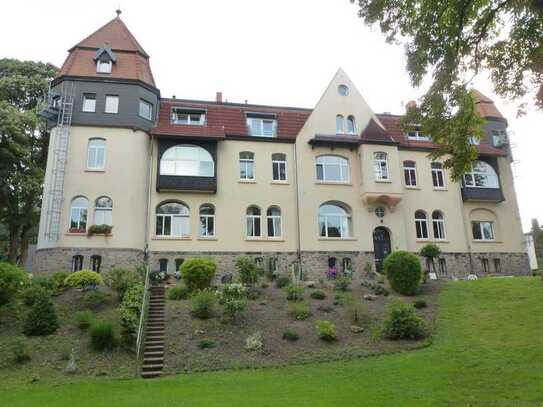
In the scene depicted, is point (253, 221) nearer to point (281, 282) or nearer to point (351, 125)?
point (281, 282)

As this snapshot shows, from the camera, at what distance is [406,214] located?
29.9 metres

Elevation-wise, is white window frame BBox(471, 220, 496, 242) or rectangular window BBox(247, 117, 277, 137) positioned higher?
rectangular window BBox(247, 117, 277, 137)

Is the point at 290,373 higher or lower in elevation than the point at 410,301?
lower

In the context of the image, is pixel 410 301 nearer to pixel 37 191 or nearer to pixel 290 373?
pixel 290 373

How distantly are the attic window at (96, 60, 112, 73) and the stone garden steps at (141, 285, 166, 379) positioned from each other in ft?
49.0

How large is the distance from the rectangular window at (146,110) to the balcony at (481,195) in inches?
872

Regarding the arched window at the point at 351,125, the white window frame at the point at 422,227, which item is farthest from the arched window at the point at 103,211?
the white window frame at the point at 422,227

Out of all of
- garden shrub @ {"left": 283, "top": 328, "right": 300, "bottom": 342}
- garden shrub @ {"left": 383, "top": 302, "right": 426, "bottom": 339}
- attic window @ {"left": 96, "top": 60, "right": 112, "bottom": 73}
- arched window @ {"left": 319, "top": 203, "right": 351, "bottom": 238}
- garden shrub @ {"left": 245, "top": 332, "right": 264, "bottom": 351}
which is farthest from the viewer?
arched window @ {"left": 319, "top": 203, "right": 351, "bottom": 238}

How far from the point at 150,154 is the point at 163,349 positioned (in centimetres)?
1469

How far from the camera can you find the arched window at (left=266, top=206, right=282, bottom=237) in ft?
92.0

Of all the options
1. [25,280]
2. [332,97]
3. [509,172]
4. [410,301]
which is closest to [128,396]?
[25,280]

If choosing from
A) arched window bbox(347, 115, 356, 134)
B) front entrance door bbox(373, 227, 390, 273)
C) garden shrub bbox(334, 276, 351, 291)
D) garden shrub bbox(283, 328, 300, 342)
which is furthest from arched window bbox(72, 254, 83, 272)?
arched window bbox(347, 115, 356, 134)

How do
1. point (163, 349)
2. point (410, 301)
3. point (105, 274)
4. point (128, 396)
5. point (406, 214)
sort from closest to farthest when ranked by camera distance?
point (128, 396) < point (163, 349) < point (410, 301) < point (105, 274) < point (406, 214)

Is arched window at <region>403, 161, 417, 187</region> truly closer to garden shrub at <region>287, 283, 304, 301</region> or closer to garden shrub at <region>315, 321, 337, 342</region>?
garden shrub at <region>287, 283, 304, 301</region>
